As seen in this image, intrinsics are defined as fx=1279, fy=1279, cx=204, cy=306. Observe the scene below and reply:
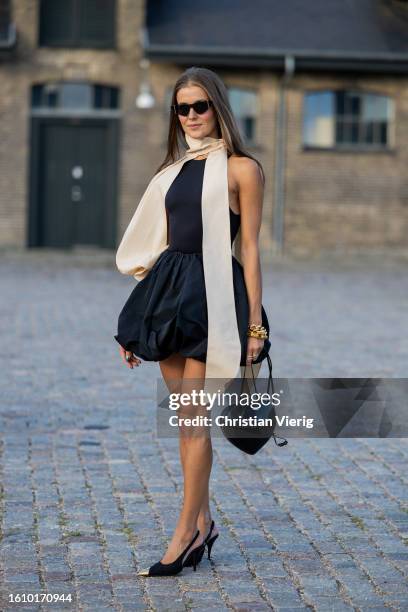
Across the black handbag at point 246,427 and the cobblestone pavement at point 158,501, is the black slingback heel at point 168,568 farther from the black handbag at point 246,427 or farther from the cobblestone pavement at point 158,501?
the black handbag at point 246,427

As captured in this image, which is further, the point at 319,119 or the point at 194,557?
the point at 319,119

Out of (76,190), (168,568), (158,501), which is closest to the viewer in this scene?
(168,568)

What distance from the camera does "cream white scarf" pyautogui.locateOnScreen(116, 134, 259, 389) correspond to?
4566mm

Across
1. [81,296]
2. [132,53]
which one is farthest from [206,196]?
[132,53]

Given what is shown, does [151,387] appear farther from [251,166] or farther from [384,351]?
[251,166]

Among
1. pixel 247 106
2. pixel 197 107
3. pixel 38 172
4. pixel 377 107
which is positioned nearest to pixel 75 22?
pixel 38 172

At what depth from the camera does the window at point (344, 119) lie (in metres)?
27.8

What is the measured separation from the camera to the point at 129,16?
27.2m

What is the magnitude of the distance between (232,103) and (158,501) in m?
22.2

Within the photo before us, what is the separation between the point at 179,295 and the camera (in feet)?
15.2

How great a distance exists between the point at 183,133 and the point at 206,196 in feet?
1.25

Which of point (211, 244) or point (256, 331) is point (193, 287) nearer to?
point (211, 244)

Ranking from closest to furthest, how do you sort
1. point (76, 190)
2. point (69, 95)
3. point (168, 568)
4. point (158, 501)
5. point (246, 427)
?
point (246, 427) → point (168, 568) → point (158, 501) → point (69, 95) → point (76, 190)

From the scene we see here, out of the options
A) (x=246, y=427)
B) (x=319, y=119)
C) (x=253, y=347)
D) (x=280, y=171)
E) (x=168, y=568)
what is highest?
(x=319, y=119)
